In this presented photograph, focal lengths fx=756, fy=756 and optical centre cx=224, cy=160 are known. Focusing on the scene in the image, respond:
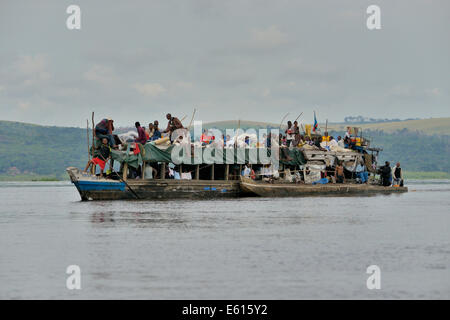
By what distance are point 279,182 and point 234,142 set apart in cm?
343

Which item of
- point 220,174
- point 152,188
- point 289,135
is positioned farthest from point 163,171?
point 289,135

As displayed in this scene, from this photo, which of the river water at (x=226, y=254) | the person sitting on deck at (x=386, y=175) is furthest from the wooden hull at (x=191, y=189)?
the river water at (x=226, y=254)

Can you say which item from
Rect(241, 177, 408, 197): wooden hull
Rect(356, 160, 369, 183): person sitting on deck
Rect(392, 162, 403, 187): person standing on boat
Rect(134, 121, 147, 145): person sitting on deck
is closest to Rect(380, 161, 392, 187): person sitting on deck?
Rect(356, 160, 369, 183): person sitting on deck

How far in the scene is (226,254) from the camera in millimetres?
19375

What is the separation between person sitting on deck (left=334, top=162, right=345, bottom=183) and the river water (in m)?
11.7

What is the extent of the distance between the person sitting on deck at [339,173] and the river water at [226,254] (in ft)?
38.3

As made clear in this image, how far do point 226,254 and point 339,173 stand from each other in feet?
86.3

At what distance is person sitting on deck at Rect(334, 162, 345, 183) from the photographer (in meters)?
44.6

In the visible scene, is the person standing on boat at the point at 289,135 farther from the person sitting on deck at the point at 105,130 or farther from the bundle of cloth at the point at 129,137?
the person sitting on deck at the point at 105,130

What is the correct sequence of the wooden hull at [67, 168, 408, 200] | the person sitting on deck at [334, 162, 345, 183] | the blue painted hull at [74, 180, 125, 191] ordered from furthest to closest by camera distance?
the person sitting on deck at [334, 162, 345, 183] < the wooden hull at [67, 168, 408, 200] < the blue painted hull at [74, 180, 125, 191]

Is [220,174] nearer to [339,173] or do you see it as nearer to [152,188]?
[152,188]

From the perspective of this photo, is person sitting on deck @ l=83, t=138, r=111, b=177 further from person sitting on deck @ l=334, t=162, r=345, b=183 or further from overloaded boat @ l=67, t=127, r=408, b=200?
person sitting on deck @ l=334, t=162, r=345, b=183
